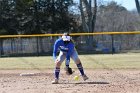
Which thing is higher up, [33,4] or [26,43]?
[33,4]

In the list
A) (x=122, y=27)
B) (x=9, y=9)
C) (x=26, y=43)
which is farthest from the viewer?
(x=122, y=27)

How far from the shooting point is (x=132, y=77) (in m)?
14.8

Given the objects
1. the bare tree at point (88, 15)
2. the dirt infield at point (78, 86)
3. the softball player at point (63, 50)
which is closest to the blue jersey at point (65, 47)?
the softball player at point (63, 50)

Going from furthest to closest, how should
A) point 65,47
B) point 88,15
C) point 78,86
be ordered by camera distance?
point 88,15 → point 65,47 → point 78,86

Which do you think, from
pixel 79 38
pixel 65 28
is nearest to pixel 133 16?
pixel 65 28

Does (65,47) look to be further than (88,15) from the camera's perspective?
No

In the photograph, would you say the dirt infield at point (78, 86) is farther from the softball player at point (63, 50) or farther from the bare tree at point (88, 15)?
the bare tree at point (88, 15)

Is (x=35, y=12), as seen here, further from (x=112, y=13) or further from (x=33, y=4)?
(x=112, y=13)

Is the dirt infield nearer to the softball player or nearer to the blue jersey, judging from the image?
the softball player

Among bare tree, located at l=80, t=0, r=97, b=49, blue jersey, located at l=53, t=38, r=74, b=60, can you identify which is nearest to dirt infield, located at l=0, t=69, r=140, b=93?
blue jersey, located at l=53, t=38, r=74, b=60

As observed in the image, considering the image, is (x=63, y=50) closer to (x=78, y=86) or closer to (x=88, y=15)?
(x=78, y=86)

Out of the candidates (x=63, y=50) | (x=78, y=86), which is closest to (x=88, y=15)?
(x=63, y=50)

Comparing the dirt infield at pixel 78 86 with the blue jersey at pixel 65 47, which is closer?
the dirt infield at pixel 78 86

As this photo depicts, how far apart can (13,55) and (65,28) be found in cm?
1189
